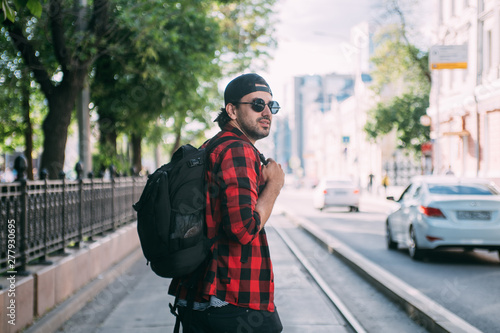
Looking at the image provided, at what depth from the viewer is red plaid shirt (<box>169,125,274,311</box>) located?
2.44 meters

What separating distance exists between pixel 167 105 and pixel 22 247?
12245mm

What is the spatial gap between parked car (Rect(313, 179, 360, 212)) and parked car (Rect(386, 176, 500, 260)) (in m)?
14.7

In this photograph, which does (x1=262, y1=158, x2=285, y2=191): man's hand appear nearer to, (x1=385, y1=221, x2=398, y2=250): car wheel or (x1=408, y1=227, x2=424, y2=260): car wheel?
(x1=408, y1=227, x2=424, y2=260): car wheel

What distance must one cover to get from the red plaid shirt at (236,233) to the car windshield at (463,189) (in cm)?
878

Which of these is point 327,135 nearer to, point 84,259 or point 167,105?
point 167,105

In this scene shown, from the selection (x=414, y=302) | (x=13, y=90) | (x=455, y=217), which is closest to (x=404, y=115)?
(x=13, y=90)

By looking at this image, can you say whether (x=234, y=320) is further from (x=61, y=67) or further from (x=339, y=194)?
(x=339, y=194)

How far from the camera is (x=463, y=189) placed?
35.3 ft

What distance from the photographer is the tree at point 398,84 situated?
31359mm

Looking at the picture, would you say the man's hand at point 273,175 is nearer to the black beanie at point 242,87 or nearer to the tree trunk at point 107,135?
the black beanie at point 242,87

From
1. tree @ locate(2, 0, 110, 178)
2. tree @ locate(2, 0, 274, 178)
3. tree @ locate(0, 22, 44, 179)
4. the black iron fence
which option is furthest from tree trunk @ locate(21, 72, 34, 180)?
the black iron fence

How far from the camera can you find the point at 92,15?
12672 millimetres

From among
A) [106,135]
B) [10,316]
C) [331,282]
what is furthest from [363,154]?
[10,316]

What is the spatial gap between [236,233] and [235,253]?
137 millimetres
